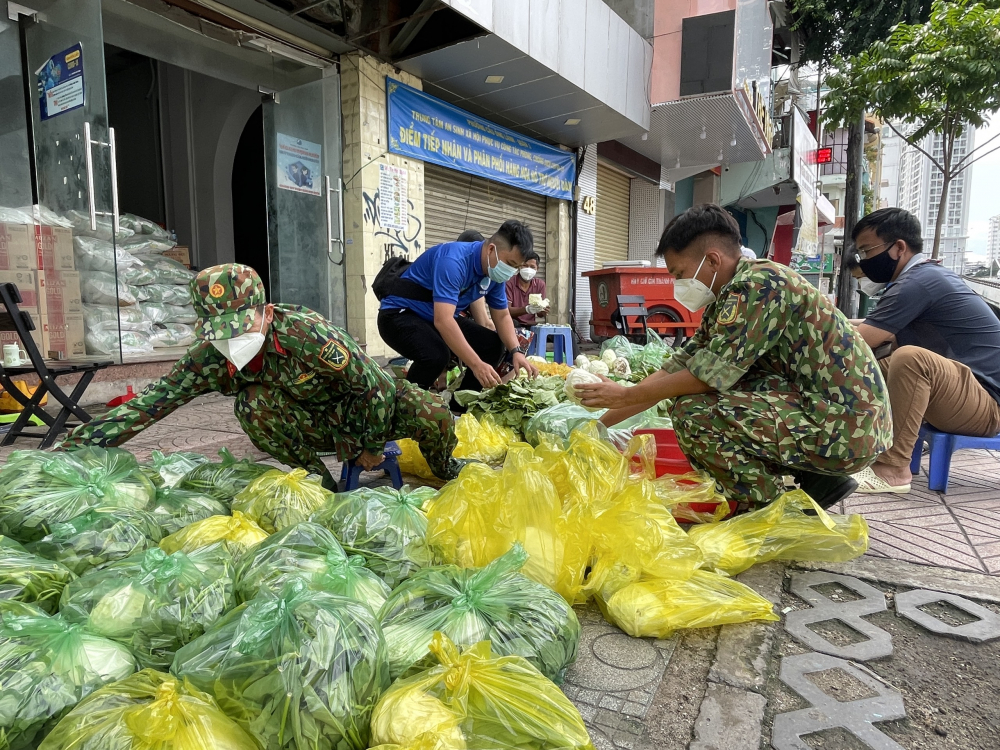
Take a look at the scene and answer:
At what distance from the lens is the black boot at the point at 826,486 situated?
2.16 meters

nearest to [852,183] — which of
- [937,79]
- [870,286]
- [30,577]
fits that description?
[937,79]

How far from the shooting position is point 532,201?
31.1 ft

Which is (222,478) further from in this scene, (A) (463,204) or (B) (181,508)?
(A) (463,204)

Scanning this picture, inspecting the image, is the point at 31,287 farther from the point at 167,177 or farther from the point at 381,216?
the point at 167,177

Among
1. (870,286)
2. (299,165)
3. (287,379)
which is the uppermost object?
(299,165)

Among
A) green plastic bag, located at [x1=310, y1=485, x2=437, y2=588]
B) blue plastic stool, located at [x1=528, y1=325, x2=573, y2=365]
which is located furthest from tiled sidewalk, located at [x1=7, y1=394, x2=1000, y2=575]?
blue plastic stool, located at [x1=528, y1=325, x2=573, y2=365]

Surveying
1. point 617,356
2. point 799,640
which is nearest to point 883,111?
point 617,356

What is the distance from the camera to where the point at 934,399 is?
2682 mm

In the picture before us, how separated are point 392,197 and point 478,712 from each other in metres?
5.99

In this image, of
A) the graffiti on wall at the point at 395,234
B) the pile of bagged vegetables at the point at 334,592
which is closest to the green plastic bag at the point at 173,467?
the pile of bagged vegetables at the point at 334,592

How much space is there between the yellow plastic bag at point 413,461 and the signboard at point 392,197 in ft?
12.6

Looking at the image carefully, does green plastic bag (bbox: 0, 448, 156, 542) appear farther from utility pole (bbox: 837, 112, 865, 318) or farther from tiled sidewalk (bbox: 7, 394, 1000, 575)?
utility pole (bbox: 837, 112, 865, 318)

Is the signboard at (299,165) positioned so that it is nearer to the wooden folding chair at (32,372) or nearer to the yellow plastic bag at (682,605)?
the wooden folding chair at (32,372)

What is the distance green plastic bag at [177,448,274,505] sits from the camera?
77.1 inches
